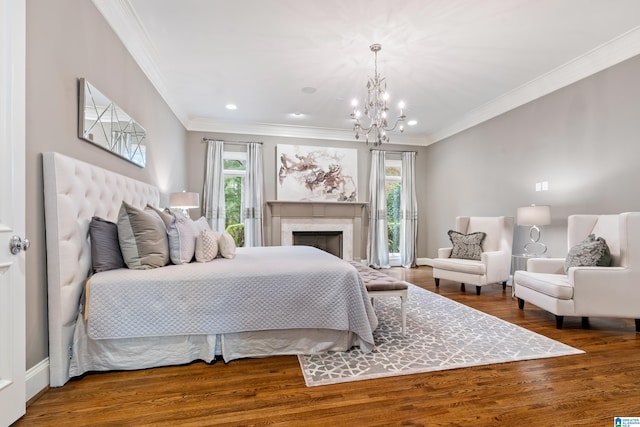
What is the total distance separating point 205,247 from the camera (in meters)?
2.51

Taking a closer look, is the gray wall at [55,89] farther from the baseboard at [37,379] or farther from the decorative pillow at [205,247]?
the decorative pillow at [205,247]

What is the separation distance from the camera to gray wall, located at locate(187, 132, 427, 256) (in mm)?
5699

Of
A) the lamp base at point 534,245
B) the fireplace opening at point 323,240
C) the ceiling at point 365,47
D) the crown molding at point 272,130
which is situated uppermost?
the ceiling at point 365,47

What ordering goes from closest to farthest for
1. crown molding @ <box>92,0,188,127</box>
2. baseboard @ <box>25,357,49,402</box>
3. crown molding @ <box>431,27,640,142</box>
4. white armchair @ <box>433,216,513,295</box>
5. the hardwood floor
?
the hardwood floor → baseboard @ <box>25,357,49,402</box> → crown molding @ <box>92,0,188,127</box> → crown molding @ <box>431,27,640,142</box> → white armchair @ <box>433,216,513,295</box>

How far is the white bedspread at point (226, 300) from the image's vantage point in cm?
196

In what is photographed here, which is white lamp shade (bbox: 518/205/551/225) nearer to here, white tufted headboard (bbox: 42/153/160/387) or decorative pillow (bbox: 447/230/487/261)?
decorative pillow (bbox: 447/230/487/261)

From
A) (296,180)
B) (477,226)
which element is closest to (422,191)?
(477,226)

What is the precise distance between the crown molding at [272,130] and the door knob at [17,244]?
4519mm

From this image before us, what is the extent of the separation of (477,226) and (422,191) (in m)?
2.23

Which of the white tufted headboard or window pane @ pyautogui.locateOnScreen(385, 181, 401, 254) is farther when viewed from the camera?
window pane @ pyautogui.locateOnScreen(385, 181, 401, 254)

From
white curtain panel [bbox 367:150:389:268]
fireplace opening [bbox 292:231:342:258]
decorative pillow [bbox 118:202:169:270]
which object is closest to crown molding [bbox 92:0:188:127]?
decorative pillow [bbox 118:202:169:270]

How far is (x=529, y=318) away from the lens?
312cm

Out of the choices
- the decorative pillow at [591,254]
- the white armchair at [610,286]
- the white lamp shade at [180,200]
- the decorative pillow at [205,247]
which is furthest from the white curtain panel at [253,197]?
the decorative pillow at [591,254]

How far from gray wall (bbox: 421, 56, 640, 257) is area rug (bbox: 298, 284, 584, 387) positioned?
186 centimetres
